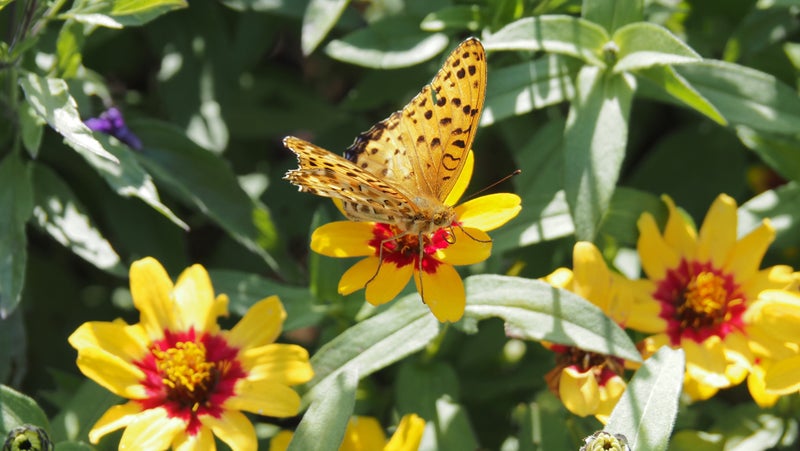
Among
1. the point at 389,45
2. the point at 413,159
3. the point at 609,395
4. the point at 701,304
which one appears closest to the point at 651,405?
the point at 609,395

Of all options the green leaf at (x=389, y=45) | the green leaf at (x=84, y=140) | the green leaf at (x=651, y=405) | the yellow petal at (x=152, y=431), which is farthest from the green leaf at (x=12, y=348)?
the green leaf at (x=651, y=405)

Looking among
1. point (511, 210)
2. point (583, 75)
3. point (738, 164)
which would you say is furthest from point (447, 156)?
point (738, 164)

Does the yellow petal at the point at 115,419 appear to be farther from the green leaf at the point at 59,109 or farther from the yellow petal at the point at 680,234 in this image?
the yellow petal at the point at 680,234

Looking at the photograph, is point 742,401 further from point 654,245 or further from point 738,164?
point 654,245

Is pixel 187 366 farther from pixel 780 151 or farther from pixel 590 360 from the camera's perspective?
pixel 780 151

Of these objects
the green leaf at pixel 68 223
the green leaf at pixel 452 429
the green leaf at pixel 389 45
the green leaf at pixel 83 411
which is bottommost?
the green leaf at pixel 452 429

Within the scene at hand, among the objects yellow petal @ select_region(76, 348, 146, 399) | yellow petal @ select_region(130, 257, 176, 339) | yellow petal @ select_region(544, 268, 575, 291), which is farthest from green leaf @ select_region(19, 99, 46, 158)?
yellow petal @ select_region(544, 268, 575, 291)
